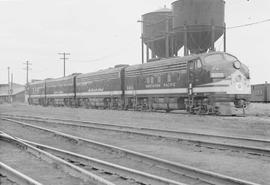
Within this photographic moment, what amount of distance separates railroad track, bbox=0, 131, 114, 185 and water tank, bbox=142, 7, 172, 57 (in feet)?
96.9

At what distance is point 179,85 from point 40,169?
15.2m

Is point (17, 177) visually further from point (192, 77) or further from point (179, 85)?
point (179, 85)

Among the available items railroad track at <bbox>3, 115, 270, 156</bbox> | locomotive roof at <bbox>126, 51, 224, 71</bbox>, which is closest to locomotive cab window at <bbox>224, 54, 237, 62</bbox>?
locomotive roof at <bbox>126, 51, 224, 71</bbox>

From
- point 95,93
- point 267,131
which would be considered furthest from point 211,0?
point 267,131

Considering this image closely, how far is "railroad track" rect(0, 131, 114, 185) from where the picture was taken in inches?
266

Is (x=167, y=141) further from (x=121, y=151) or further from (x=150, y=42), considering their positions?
(x=150, y=42)

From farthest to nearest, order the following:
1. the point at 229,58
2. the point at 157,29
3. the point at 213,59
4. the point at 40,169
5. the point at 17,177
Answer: the point at 157,29 → the point at 229,58 → the point at 213,59 → the point at 40,169 → the point at 17,177

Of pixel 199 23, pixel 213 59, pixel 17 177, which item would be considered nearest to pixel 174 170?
pixel 17 177

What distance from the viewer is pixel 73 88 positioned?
4128 cm

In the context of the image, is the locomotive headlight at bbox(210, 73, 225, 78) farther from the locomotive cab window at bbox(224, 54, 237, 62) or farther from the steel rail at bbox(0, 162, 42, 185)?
the steel rail at bbox(0, 162, 42, 185)

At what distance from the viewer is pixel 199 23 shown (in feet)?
112

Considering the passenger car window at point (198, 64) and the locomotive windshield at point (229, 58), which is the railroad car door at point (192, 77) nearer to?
the passenger car window at point (198, 64)

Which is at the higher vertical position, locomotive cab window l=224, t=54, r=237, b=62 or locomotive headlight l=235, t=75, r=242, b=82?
locomotive cab window l=224, t=54, r=237, b=62

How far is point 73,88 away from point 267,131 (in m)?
29.3
